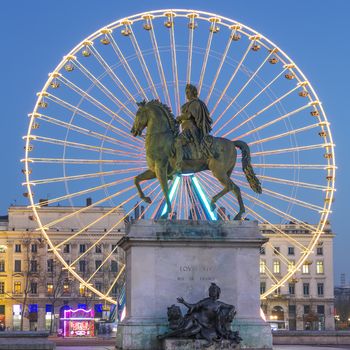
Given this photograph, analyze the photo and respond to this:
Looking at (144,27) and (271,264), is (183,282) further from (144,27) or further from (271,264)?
(271,264)

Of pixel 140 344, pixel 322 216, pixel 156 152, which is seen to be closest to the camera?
pixel 140 344

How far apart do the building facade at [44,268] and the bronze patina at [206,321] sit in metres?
92.9

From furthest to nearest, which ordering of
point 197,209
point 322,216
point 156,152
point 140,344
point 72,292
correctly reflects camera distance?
point 72,292
point 322,216
point 197,209
point 156,152
point 140,344

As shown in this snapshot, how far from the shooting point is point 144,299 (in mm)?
28062

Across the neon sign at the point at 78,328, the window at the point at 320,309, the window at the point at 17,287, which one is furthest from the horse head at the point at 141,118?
the window at the point at 320,309

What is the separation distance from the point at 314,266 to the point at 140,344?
111211 mm

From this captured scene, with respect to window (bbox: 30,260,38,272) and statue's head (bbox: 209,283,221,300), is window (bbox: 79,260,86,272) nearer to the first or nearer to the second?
window (bbox: 30,260,38,272)

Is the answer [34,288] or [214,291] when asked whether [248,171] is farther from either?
[34,288]

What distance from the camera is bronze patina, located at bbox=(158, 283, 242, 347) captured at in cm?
2636

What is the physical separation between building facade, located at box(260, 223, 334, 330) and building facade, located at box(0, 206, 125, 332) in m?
23.0

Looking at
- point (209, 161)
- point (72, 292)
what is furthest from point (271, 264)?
point (209, 161)

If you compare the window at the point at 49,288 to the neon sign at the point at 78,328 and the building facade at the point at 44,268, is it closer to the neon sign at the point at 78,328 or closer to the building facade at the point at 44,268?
the building facade at the point at 44,268

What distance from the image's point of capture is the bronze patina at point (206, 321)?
26359 mm

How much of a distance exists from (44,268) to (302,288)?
3760cm
